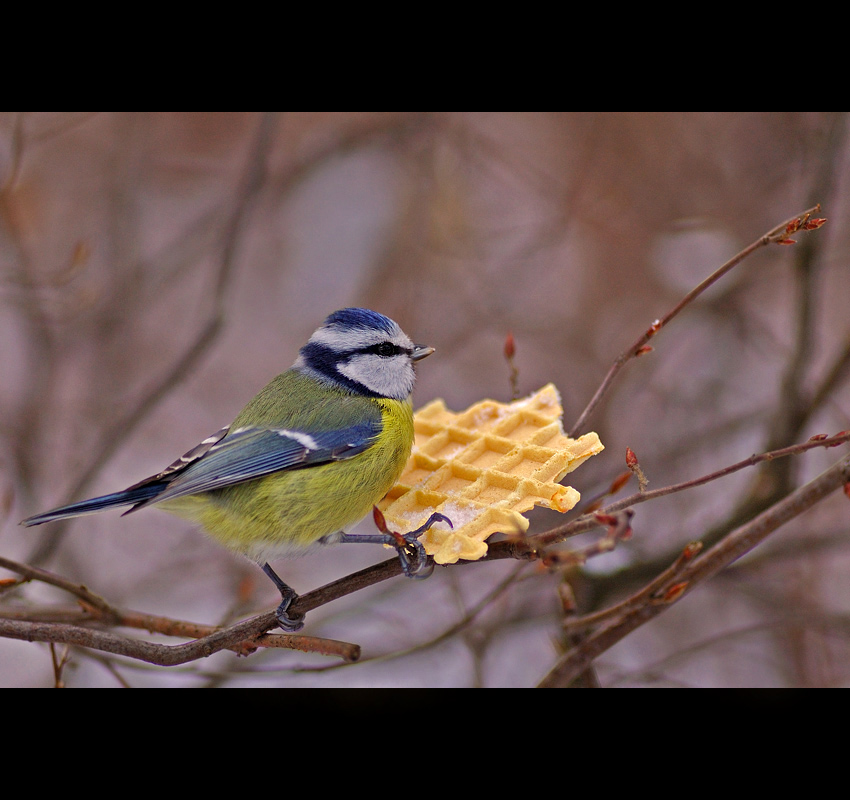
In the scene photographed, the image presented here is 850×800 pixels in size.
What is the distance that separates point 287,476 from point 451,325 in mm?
1960

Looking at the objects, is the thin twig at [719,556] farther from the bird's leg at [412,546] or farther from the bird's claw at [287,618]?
the bird's claw at [287,618]

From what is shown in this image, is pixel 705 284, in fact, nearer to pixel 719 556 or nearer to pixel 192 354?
pixel 719 556

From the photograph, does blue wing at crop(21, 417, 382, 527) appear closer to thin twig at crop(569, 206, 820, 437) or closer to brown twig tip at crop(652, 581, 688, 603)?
thin twig at crop(569, 206, 820, 437)

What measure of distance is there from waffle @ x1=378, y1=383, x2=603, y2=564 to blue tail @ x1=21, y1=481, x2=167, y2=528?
52 cm

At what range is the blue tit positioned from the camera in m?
1.71

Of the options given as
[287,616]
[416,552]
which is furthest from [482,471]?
[287,616]

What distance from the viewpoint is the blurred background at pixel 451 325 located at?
→ 2498mm

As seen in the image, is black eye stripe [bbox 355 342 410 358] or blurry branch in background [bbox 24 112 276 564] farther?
blurry branch in background [bbox 24 112 276 564]

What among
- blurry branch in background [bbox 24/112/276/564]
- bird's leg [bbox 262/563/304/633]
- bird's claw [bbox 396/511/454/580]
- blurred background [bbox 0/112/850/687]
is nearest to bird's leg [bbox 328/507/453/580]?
bird's claw [bbox 396/511/454/580]

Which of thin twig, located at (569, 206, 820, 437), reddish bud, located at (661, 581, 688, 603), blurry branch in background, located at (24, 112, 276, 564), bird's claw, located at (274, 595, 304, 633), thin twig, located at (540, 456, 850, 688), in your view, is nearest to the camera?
thin twig, located at (540, 456, 850, 688)

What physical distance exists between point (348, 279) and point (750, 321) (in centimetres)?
195

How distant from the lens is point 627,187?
3570 mm
